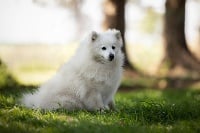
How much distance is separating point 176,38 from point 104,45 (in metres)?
12.0

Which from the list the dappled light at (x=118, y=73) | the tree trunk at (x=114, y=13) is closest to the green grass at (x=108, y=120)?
the dappled light at (x=118, y=73)

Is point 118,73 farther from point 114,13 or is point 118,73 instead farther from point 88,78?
point 114,13

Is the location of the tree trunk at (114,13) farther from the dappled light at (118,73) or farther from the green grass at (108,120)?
the green grass at (108,120)

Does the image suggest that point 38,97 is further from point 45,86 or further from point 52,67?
point 52,67

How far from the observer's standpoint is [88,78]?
7.99 m

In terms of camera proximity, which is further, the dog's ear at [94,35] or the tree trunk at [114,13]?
the tree trunk at [114,13]

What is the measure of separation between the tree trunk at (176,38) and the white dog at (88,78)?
37.7ft

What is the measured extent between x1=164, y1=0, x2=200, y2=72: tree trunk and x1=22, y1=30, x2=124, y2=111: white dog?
11.5 meters

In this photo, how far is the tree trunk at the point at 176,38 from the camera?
1931 centimetres

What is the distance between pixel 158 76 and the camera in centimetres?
1959

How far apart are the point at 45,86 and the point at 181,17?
39.6 feet

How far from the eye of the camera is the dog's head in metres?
7.96

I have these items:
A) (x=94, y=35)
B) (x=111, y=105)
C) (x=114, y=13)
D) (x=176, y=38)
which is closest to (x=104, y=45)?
(x=94, y=35)

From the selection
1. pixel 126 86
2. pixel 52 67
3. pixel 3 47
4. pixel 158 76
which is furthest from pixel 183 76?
pixel 3 47
